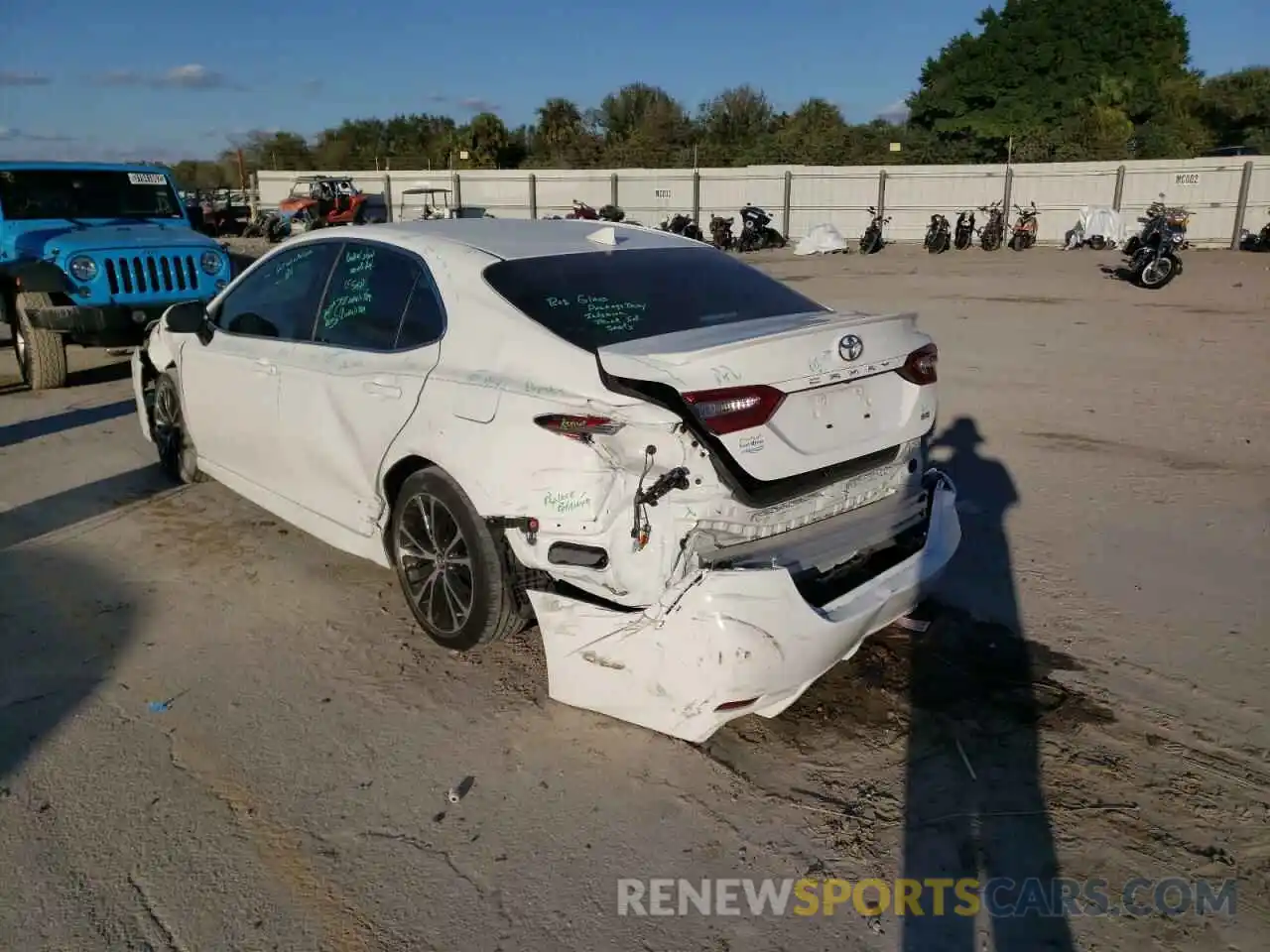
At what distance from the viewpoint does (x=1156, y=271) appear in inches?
682

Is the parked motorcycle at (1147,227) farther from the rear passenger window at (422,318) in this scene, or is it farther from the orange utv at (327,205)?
the orange utv at (327,205)

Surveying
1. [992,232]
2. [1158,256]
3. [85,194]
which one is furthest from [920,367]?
[992,232]

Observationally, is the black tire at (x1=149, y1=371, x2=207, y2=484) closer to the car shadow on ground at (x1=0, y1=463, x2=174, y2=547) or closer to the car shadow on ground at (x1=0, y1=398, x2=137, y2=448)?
the car shadow on ground at (x1=0, y1=463, x2=174, y2=547)

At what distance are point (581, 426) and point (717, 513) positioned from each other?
1.70ft

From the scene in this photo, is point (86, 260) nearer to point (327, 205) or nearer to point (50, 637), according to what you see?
point (50, 637)

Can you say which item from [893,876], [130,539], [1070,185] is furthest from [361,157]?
[893,876]

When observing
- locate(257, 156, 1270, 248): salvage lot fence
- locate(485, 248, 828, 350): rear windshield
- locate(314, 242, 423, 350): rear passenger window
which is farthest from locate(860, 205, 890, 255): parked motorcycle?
locate(314, 242, 423, 350): rear passenger window

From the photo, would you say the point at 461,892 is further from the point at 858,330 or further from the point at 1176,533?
the point at 1176,533

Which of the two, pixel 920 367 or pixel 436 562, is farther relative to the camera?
pixel 436 562

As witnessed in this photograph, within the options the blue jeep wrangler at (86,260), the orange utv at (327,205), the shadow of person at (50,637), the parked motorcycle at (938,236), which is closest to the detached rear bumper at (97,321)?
the blue jeep wrangler at (86,260)

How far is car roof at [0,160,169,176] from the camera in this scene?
10.1 meters

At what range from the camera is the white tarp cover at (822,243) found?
28.5m

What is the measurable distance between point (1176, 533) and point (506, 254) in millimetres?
3859

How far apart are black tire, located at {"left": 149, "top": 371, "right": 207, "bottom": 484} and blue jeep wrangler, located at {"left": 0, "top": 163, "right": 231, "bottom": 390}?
11.4ft
